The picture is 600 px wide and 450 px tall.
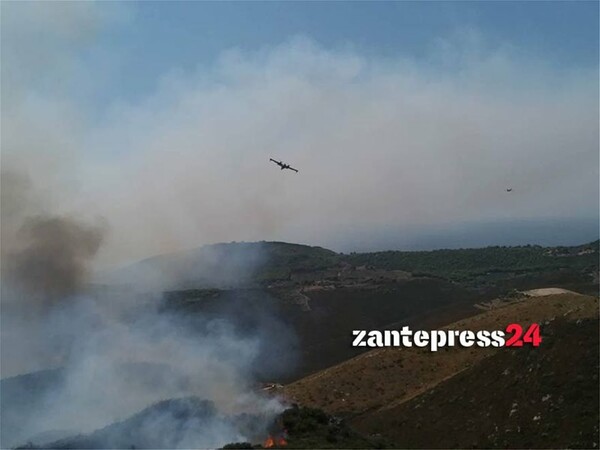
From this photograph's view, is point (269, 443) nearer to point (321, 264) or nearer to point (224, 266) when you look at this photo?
Result: point (321, 264)

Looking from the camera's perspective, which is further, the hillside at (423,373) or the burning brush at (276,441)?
the hillside at (423,373)

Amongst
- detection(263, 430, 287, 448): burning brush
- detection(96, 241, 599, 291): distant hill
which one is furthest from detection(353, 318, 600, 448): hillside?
detection(96, 241, 599, 291): distant hill

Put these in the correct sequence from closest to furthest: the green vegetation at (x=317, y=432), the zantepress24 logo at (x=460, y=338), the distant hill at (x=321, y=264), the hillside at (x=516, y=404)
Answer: the green vegetation at (x=317, y=432) < the hillside at (x=516, y=404) < the zantepress24 logo at (x=460, y=338) < the distant hill at (x=321, y=264)

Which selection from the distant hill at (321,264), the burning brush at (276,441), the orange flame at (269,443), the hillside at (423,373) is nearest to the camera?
the burning brush at (276,441)

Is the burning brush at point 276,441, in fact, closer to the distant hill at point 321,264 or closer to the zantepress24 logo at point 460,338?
the zantepress24 logo at point 460,338

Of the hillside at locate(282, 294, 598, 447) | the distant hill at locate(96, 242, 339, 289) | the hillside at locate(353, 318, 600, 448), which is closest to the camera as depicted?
the hillside at locate(353, 318, 600, 448)

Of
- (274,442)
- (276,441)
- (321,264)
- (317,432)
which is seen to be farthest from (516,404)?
(321,264)

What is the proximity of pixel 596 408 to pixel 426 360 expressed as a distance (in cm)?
2065

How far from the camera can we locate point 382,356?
179 ft

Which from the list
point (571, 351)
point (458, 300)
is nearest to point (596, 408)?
point (571, 351)

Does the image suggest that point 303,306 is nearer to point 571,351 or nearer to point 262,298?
point 262,298

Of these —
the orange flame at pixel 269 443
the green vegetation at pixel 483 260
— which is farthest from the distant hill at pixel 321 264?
the orange flame at pixel 269 443

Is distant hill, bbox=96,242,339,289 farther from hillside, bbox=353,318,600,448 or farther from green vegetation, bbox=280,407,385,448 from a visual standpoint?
green vegetation, bbox=280,407,385,448

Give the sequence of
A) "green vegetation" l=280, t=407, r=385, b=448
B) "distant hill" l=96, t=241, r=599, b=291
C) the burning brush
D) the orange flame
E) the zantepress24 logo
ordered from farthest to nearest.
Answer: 1. "distant hill" l=96, t=241, r=599, b=291
2. the zantepress24 logo
3. "green vegetation" l=280, t=407, r=385, b=448
4. the orange flame
5. the burning brush
